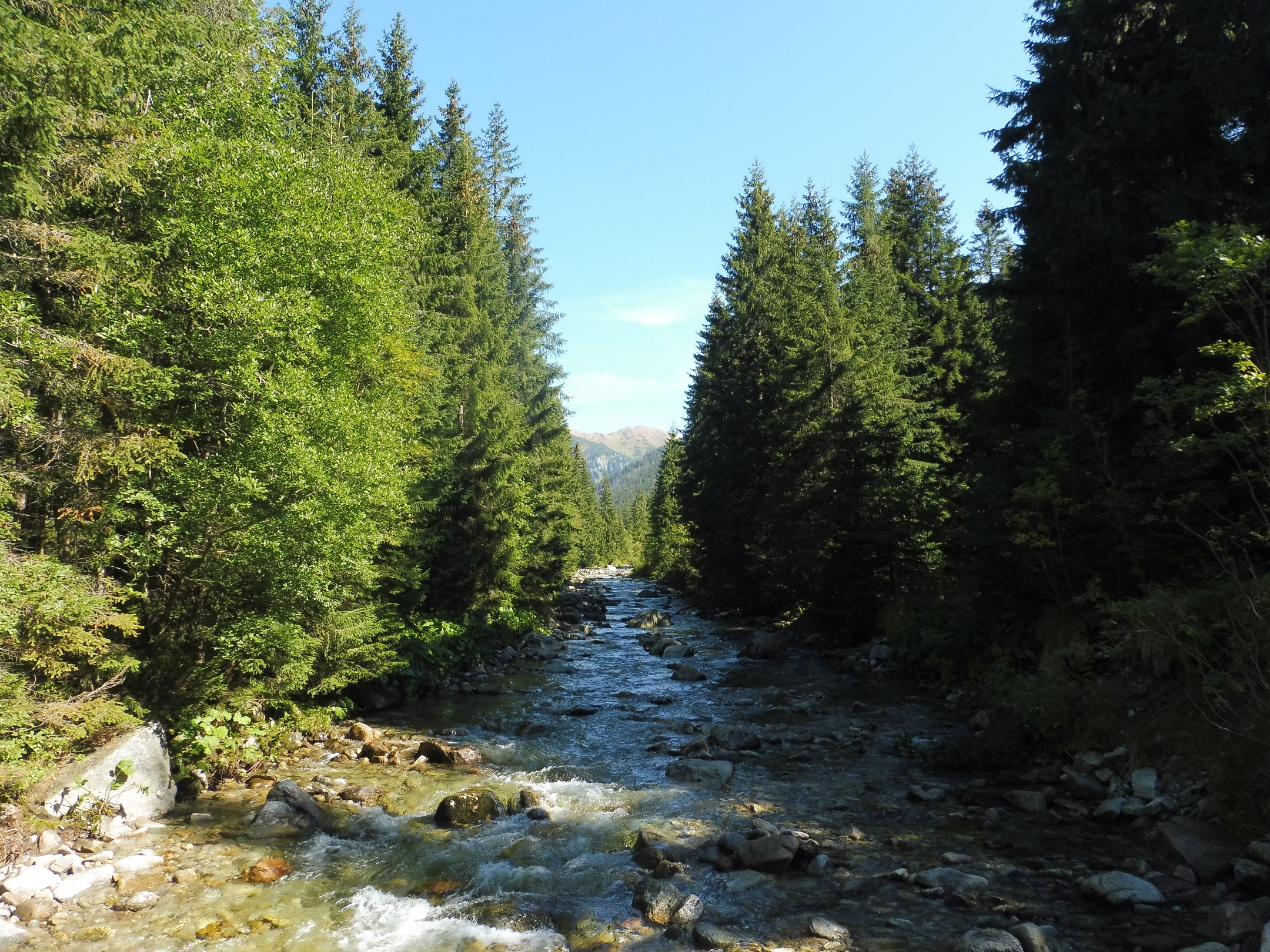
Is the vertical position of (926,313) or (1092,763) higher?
(926,313)

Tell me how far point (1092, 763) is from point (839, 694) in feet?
24.4

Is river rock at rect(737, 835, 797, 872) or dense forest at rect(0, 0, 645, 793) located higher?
dense forest at rect(0, 0, 645, 793)

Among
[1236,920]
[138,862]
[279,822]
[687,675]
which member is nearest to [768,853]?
[1236,920]

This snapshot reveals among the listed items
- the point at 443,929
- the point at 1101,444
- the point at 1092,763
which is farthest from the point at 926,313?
the point at 443,929

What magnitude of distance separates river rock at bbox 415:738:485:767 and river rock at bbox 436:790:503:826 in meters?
2.32

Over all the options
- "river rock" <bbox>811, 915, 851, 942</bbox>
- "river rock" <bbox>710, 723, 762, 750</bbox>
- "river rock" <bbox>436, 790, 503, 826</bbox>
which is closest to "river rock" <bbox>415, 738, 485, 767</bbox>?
"river rock" <bbox>436, 790, 503, 826</bbox>

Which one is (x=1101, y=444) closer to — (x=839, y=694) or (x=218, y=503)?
(x=839, y=694)

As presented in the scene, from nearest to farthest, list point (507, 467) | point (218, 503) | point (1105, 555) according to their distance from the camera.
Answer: point (218, 503) < point (1105, 555) < point (507, 467)

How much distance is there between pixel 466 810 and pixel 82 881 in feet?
14.6

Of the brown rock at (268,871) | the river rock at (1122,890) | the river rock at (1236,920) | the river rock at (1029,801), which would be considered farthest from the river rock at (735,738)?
the brown rock at (268,871)

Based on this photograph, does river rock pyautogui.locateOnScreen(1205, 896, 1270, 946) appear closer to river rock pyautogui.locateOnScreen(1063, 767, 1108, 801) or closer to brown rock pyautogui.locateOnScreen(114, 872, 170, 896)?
river rock pyautogui.locateOnScreen(1063, 767, 1108, 801)

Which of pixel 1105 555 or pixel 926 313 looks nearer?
pixel 1105 555

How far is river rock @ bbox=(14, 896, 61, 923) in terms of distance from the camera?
681 centimetres

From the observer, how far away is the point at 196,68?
11469 millimetres
